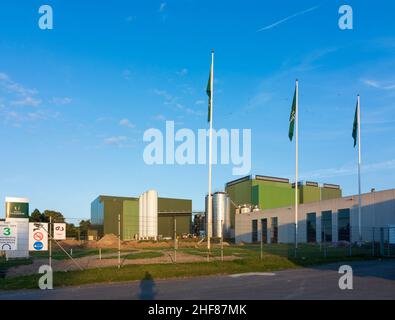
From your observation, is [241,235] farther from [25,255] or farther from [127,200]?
[25,255]

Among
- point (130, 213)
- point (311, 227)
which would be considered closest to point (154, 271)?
point (311, 227)

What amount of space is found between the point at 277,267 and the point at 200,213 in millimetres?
68525

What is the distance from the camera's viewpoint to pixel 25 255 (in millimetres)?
31625

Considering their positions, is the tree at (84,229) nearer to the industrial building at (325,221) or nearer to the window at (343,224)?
the industrial building at (325,221)

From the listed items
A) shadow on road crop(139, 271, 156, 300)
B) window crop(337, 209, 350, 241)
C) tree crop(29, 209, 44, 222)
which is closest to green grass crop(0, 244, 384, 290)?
shadow on road crop(139, 271, 156, 300)

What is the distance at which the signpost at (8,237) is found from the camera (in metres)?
20.1

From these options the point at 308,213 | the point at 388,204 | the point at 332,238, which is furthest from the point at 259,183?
the point at 388,204

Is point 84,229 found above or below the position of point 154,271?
below

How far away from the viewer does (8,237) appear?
20.3m

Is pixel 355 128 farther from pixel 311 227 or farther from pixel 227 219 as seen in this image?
pixel 227 219

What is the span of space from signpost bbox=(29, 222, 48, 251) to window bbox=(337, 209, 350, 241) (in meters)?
44.0

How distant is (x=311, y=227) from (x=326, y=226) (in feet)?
12.5

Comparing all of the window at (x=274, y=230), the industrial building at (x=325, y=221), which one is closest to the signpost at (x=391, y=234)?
the industrial building at (x=325, y=221)
